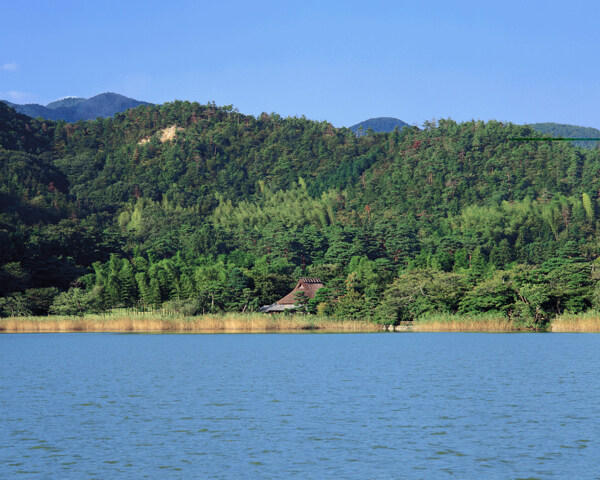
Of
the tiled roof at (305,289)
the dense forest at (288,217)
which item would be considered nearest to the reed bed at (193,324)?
A: the dense forest at (288,217)

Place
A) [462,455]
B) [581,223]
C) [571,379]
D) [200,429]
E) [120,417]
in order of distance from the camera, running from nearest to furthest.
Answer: [462,455], [200,429], [120,417], [571,379], [581,223]

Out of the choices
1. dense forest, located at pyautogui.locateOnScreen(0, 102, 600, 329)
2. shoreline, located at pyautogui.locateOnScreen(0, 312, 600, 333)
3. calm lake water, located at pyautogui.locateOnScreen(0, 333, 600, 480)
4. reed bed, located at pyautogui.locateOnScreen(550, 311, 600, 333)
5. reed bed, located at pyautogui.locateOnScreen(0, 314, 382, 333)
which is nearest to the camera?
calm lake water, located at pyautogui.locateOnScreen(0, 333, 600, 480)

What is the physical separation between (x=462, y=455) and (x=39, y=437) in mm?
9006

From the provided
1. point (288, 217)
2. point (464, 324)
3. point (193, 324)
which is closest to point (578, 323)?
point (464, 324)

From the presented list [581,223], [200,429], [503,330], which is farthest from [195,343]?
[581,223]

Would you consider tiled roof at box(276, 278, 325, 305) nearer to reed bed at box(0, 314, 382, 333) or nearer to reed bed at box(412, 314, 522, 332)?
reed bed at box(0, 314, 382, 333)

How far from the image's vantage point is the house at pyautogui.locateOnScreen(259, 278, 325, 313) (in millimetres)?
68688

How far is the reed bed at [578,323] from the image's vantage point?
167 feet

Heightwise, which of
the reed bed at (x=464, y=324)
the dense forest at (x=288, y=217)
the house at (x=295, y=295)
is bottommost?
the reed bed at (x=464, y=324)

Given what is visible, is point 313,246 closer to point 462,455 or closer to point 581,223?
point 581,223

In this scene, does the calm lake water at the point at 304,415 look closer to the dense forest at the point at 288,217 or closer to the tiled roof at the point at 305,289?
the dense forest at the point at 288,217

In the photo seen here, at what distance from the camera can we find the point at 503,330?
173 feet

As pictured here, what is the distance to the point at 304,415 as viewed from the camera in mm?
20453

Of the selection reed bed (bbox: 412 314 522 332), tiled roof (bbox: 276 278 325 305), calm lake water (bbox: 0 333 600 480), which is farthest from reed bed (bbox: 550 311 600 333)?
tiled roof (bbox: 276 278 325 305)
